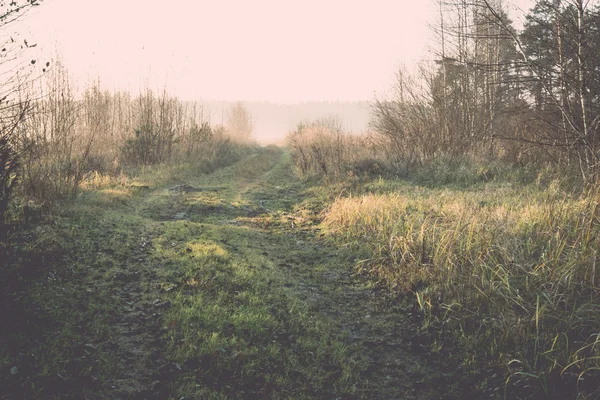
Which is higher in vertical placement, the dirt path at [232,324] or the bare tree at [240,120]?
the bare tree at [240,120]

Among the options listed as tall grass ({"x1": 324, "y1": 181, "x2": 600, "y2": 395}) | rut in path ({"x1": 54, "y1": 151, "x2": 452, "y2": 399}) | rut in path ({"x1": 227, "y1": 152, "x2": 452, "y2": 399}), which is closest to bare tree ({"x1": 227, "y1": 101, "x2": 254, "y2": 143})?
rut in path ({"x1": 54, "y1": 151, "x2": 452, "y2": 399})

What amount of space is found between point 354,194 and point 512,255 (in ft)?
17.0

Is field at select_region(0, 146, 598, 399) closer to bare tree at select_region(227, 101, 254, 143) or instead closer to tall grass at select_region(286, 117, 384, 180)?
tall grass at select_region(286, 117, 384, 180)

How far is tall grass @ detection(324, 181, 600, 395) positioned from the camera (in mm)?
3061

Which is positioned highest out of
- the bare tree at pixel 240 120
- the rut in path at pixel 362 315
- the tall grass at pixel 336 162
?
the bare tree at pixel 240 120

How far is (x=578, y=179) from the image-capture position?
24.1 feet

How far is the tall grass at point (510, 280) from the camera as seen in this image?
10.0 feet

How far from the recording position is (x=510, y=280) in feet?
12.8

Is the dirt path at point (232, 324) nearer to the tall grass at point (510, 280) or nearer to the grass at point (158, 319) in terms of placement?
the grass at point (158, 319)

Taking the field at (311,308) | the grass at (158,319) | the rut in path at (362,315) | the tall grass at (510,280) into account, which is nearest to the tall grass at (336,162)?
the rut in path at (362,315)

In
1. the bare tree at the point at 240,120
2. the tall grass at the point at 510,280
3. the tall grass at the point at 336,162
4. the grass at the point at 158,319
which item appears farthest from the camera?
the bare tree at the point at 240,120

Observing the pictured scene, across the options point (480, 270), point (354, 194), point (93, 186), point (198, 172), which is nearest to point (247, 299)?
point (480, 270)

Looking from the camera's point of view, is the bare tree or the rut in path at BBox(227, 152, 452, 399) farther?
the bare tree

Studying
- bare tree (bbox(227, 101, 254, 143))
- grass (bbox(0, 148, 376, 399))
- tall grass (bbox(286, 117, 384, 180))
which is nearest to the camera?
grass (bbox(0, 148, 376, 399))
